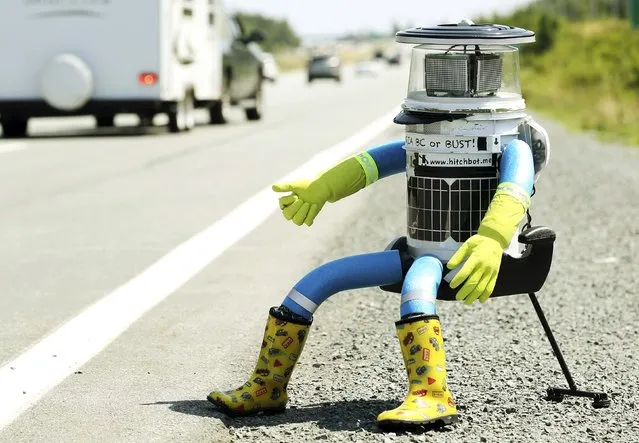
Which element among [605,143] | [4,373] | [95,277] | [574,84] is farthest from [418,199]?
[574,84]

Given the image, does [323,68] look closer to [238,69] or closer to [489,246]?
[238,69]

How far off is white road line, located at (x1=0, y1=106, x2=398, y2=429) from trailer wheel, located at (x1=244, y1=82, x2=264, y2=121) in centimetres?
1520

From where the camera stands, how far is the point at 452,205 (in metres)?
4.76

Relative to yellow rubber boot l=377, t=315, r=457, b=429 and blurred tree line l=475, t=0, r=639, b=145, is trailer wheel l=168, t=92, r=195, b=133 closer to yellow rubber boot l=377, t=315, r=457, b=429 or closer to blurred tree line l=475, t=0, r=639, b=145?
blurred tree line l=475, t=0, r=639, b=145

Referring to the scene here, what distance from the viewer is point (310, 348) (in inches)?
234

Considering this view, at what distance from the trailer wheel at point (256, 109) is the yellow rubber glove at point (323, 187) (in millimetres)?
21158

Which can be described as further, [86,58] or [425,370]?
[86,58]

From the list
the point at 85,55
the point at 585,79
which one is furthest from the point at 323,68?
the point at 85,55

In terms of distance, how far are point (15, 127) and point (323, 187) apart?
17070 millimetres

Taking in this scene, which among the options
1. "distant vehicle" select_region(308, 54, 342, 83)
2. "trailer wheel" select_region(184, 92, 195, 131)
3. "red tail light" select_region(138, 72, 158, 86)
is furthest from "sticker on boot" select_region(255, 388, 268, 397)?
"distant vehicle" select_region(308, 54, 342, 83)

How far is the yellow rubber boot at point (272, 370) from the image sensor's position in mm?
4734

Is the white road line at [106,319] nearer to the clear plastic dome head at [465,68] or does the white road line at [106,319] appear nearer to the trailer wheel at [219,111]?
the clear plastic dome head at [465,68]

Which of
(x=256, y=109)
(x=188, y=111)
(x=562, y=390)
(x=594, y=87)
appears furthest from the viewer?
(x=594, y=87)

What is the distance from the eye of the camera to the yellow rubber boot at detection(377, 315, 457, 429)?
445 centimetres
